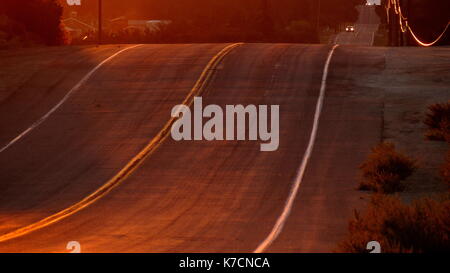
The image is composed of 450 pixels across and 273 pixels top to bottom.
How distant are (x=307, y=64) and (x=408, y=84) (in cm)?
613

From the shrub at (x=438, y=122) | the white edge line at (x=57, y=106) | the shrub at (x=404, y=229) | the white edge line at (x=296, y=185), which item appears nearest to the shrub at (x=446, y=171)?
the white edge line at (x=296, y=185)

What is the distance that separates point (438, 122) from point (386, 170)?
612 cm

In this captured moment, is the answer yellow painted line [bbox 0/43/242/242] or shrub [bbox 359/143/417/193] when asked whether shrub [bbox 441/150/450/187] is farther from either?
yellow painted line [bbox 0/43/242/242]

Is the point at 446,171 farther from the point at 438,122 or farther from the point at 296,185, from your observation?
the point at 438,122

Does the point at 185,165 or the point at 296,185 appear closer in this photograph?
the point at 296,185

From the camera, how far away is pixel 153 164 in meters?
29.2

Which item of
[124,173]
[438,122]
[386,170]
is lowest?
[124,173]

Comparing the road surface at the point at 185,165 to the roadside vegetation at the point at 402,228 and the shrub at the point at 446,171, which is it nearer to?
the roadside vegetation at the point at 402,228

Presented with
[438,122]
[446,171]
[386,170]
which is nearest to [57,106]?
[438,122]

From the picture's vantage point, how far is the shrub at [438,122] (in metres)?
30.5

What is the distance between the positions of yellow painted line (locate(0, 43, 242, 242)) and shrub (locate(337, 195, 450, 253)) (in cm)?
712

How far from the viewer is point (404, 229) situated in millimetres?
15422

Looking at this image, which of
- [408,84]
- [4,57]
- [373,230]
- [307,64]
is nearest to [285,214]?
[373,230]
